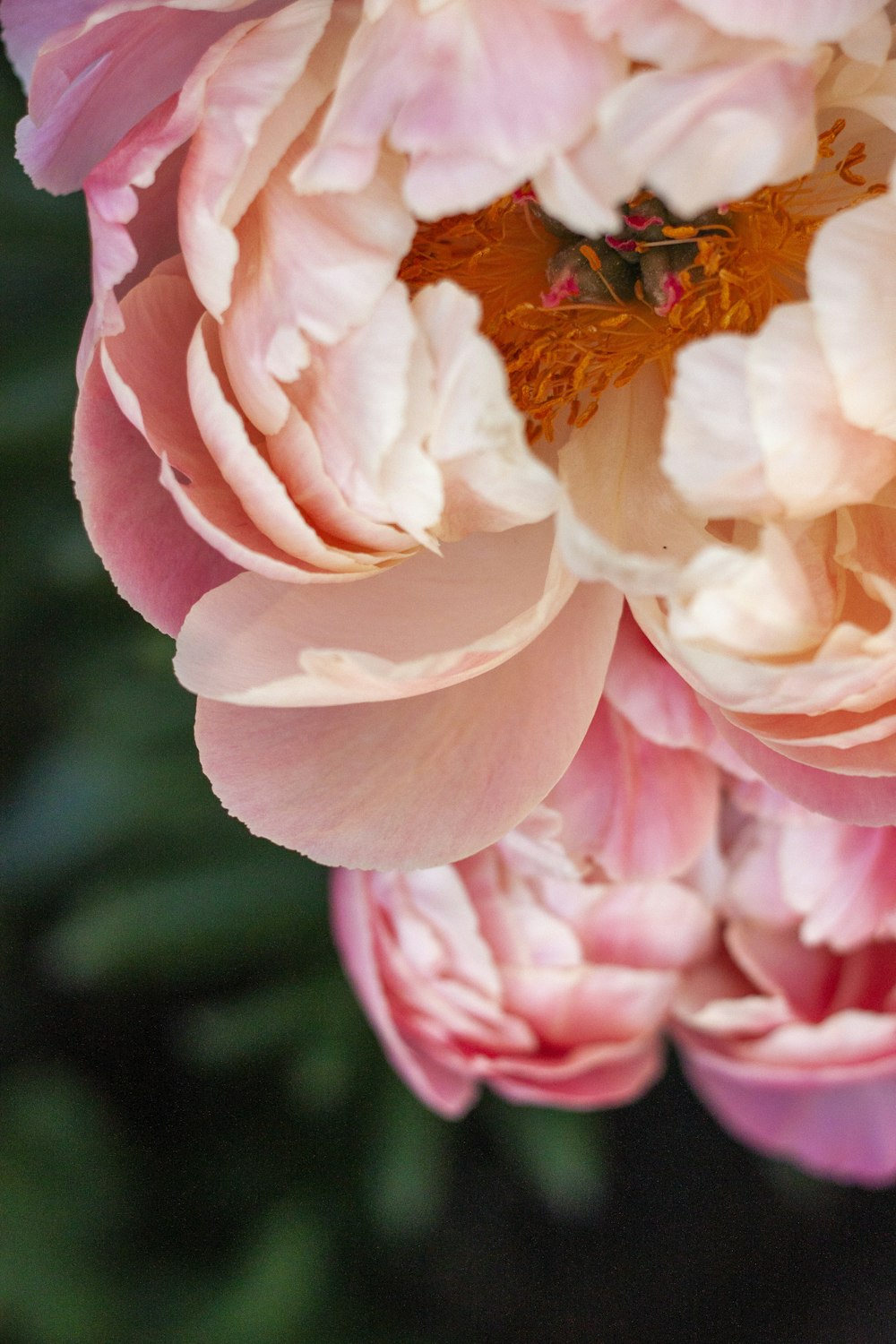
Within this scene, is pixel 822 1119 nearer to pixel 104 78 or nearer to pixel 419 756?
pixel 419 756

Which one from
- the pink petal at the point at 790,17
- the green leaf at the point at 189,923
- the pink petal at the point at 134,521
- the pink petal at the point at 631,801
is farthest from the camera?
the green leaf at the point at 189,923

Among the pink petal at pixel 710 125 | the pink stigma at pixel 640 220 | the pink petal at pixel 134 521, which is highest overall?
the pink petal at pixel 710 125

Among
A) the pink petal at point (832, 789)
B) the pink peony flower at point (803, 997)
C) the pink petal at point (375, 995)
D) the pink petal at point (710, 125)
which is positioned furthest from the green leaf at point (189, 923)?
the pink petal at point (710, 125)

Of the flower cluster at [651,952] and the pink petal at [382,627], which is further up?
the pink petal at [382,627]

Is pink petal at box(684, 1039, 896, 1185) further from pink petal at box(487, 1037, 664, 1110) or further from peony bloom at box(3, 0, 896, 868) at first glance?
peony bloom at box(3, 0, 896, 868)

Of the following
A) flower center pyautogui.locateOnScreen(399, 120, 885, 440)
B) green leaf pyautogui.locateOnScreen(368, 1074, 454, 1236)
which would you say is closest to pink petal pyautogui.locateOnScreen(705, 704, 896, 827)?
Result: flower center pyautogui.locateOnScreen(399, 120, 885, 440)

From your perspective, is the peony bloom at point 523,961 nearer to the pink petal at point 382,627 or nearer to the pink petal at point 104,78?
the pink petal at point 382,627

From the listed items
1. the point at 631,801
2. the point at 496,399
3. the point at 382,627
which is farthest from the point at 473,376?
the point at 631,801
